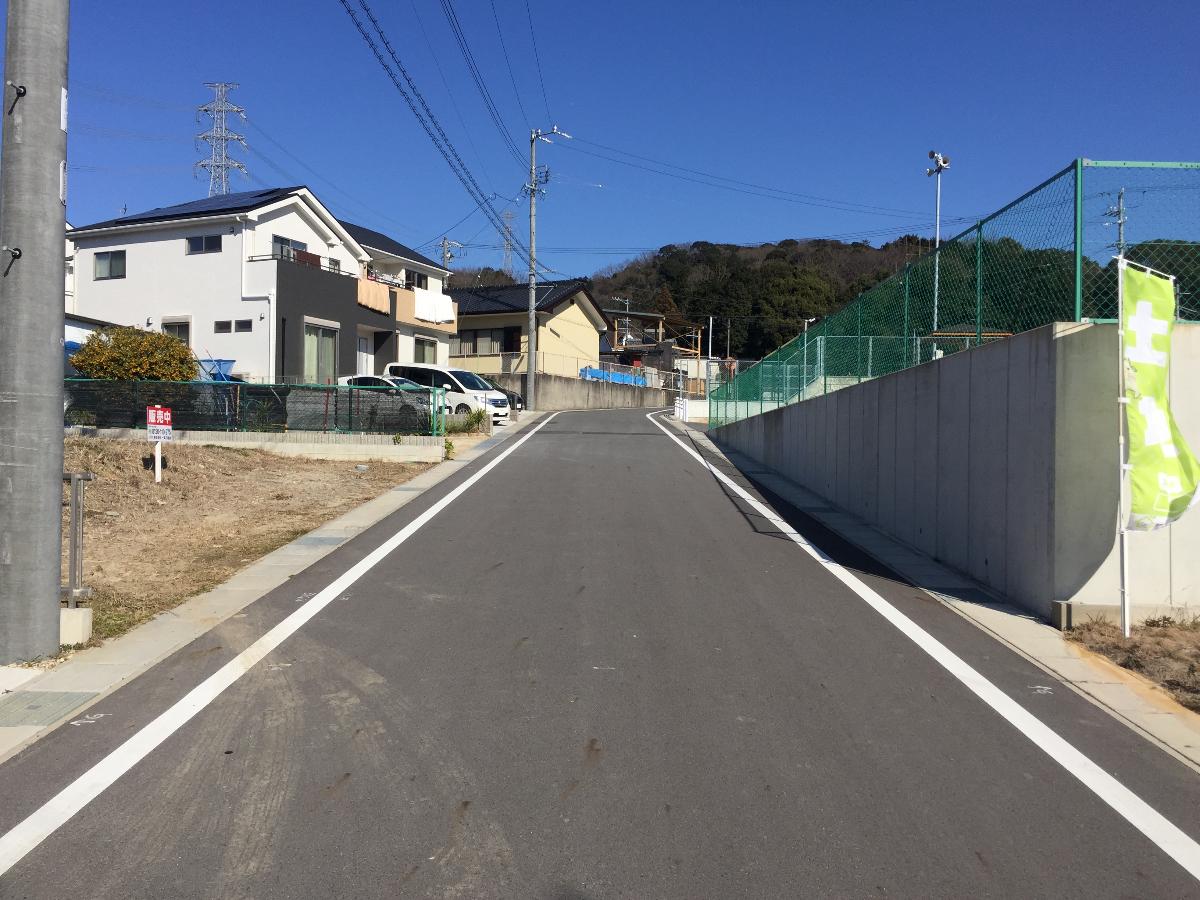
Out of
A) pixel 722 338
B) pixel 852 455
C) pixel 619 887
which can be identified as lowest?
pixel 619 887

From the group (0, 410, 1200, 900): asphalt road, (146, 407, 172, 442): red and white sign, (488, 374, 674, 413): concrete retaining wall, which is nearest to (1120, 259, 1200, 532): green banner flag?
(0, 410, 1200, 900): asphalt road

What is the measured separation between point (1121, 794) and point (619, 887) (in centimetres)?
249

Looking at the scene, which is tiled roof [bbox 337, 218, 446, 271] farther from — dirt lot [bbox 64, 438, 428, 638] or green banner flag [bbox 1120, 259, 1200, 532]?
green banner flag [bbox 1120, 259, 1200, 532]

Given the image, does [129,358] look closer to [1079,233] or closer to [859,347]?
[859,347]

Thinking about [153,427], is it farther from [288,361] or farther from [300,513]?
[288,361]

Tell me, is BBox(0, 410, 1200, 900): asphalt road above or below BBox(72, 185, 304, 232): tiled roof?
below

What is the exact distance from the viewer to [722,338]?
7819 cm

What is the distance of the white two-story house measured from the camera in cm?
2986

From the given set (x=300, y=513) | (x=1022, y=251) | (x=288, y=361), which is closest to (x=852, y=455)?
(x=1022, y=251)

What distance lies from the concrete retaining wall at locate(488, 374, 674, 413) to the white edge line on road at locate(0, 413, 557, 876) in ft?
116

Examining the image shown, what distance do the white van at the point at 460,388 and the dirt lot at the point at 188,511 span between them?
8967mm

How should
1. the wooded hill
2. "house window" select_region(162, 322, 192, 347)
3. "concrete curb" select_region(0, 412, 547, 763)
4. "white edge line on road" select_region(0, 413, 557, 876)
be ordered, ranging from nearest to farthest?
"white edge line on road" select_region(0, 413, 557, 876)
"concrete curb" select_region(0, 412, 547, 763)
"house window" select_region(162, 322, 192, 347)
the wooded hill

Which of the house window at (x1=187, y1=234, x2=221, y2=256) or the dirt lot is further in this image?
the house window at (x1=187, y1=234, x2=221, y2=256)

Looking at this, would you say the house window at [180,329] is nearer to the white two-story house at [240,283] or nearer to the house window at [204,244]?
the white two-story house at [240,283]
